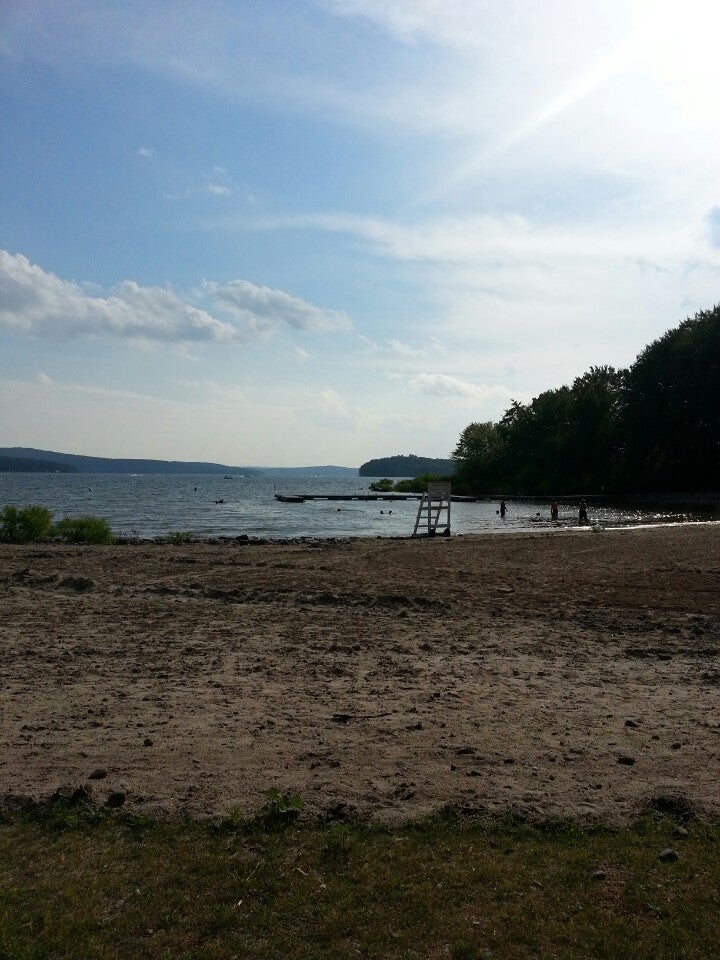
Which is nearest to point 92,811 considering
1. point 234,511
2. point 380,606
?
point 380,606

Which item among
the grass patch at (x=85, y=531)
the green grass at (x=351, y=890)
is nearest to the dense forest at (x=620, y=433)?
the grass patch at (x=85, y=531)

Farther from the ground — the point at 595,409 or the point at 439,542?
the point at 595,409

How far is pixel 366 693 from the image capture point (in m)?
7.33

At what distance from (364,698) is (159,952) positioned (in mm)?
3872

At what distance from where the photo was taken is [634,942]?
134 inches

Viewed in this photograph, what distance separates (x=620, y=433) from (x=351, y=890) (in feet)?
285

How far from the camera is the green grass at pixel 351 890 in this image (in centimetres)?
344

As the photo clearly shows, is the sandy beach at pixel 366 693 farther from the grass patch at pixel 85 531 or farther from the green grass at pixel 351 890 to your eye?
the grass patch at pixel 85 531

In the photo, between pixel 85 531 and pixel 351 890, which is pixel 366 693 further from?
pixel 85 531

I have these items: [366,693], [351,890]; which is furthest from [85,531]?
[351,890]

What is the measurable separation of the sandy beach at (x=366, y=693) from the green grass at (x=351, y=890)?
305 mm

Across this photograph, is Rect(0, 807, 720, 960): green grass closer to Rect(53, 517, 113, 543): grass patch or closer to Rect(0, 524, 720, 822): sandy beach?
Rect(0, 524, 720, 822): sandy beach

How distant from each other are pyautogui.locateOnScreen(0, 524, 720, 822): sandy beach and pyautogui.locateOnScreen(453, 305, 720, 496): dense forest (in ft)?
212

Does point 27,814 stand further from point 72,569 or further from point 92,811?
point 72,569
